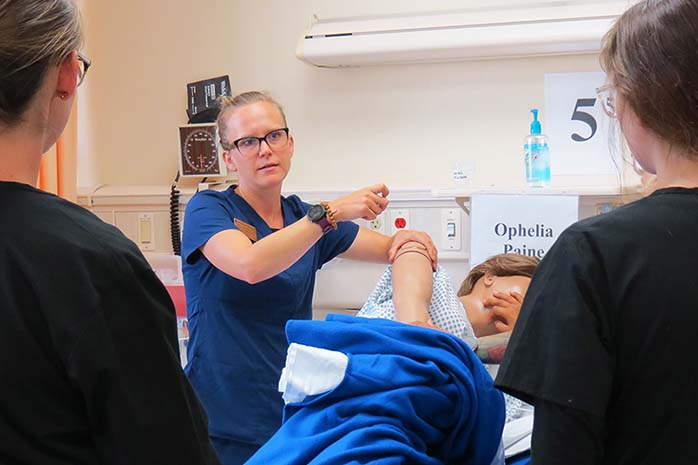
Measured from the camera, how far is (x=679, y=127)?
0.88 meters

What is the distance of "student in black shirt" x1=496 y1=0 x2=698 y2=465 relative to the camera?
0.86 metres

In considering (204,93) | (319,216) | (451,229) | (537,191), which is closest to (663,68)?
(319,216)

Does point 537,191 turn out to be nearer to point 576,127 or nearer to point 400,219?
point 576,127

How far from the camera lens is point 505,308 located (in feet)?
5.82

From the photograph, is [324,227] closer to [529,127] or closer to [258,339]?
[258,339]

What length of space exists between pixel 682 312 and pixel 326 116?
2.00 m

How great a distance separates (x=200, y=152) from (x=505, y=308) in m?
1.43

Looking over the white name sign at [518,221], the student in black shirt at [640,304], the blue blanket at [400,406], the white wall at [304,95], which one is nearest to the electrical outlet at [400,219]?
the white wall at [304,95]

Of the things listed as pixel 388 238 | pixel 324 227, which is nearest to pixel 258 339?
pixel 324 227

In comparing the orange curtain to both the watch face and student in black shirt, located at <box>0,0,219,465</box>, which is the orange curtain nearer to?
the watch face

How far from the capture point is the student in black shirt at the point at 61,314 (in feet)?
2.55

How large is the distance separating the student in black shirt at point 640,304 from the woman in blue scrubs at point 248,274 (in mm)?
1047

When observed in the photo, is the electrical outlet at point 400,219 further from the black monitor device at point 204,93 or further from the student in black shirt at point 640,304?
the student in black shirt at point 640,304

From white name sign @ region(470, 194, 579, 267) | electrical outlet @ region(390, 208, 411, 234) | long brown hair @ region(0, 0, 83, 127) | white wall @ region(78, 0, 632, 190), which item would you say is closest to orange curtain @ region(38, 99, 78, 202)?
white wall @ region(78, 0, 632, 190)
